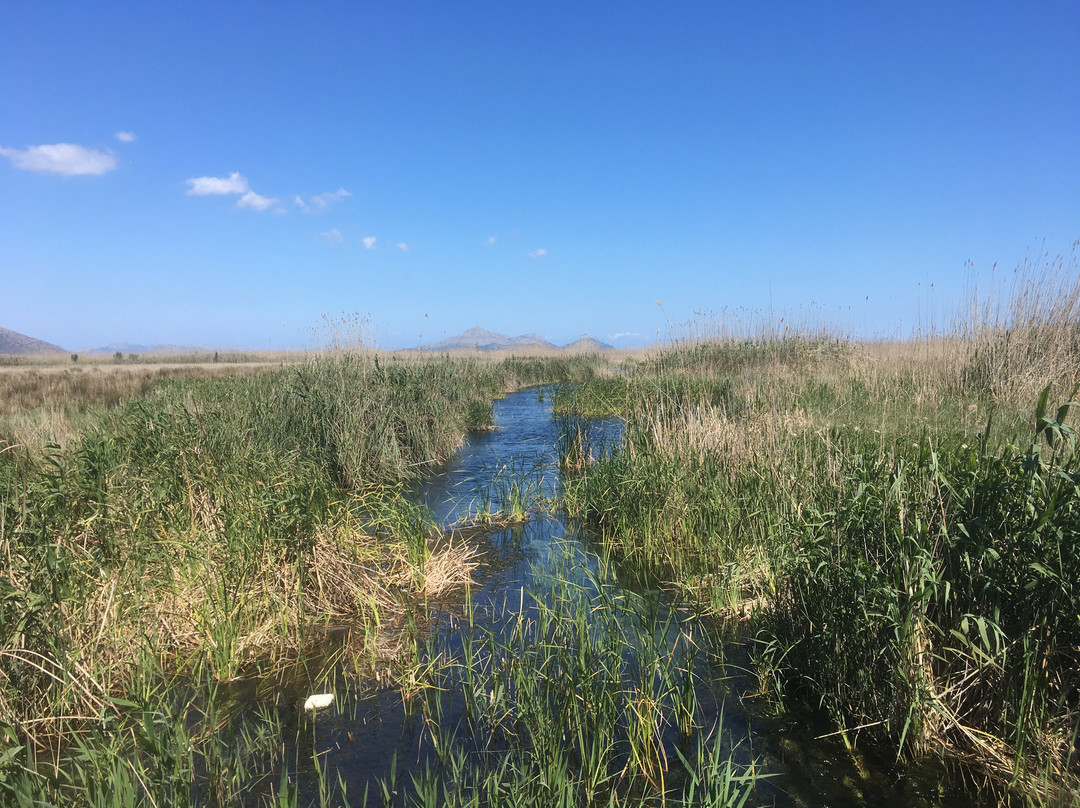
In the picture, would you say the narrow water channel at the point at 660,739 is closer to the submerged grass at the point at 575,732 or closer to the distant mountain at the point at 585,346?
the submerged grass at the point at 575,732

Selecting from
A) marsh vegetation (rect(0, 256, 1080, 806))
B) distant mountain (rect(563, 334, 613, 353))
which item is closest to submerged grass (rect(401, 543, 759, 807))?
marsh vegetation (rect(0, 256, 1080, 806))

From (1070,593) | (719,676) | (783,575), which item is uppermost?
(1070,593)

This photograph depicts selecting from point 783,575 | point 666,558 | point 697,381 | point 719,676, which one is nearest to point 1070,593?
point 783,575

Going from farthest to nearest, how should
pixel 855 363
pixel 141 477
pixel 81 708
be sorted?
pixel 855 363, pixel 141 477, pixel 81 708

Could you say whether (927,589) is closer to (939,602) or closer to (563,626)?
(939,602)

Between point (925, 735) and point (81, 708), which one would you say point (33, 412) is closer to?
point (81, 708)

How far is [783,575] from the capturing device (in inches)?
154

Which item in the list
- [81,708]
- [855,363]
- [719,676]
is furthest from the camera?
[855,363]

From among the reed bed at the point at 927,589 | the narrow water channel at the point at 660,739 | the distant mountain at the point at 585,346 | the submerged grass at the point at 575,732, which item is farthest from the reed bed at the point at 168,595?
the distant mountain at the point at 585,346

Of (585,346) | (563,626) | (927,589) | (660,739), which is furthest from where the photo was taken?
(585,346)

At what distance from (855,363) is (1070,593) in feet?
41.1

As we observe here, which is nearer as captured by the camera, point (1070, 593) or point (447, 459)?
point (1070, 593)

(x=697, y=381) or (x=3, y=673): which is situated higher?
(x=697, y=381)

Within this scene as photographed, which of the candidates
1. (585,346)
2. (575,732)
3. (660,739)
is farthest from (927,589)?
(585,346)
